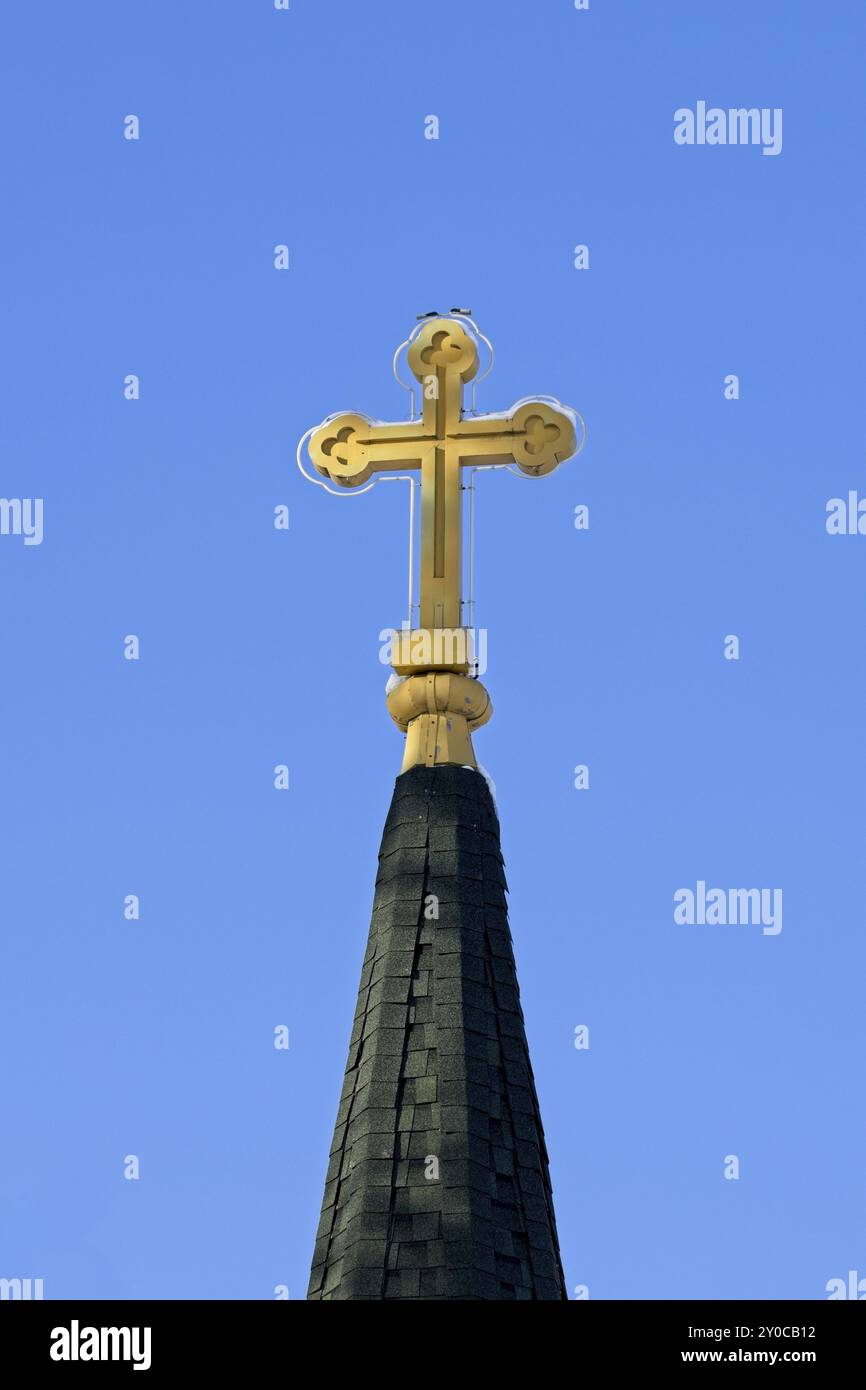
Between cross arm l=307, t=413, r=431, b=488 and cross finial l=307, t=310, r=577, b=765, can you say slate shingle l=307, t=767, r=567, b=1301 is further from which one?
cross arm l=307, t=413, r=431, b=488

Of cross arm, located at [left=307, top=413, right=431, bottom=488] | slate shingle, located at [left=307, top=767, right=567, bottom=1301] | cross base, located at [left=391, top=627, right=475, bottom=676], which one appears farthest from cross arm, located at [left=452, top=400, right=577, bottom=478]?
slate shingle, located at [left=307, top=767, right=567, bottom=1301]

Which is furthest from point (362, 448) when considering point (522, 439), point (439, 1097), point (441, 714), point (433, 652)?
point (439, 1097)

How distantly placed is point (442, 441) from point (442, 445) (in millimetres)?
46

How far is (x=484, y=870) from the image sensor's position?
998 inches

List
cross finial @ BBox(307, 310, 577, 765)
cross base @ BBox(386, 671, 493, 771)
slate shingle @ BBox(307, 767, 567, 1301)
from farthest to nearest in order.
A: cross finial @ BBox(307, 310, 577, 765)
cross base @ BBox(386, 671, 493, 771)
slate shingle @ BBox(307, 767, 567, 1301)

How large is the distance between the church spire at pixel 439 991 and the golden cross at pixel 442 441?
11mm

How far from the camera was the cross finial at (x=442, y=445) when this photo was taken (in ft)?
87.5

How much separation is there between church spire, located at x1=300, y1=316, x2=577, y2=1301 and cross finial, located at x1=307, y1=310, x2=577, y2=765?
11mm

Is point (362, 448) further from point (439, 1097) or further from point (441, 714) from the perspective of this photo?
point (439, 1097)

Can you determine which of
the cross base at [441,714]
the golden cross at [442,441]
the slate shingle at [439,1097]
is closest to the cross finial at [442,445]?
the golden cross at [442,441]

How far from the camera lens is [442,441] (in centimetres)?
2719

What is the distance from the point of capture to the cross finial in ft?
87.5
